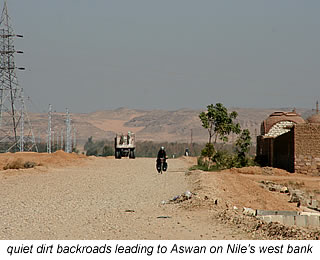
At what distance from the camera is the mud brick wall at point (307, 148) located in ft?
99.4

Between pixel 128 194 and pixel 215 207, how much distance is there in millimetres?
4842

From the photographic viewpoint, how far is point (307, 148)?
30547 millimetres

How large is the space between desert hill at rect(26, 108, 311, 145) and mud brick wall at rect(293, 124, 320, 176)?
360 ft

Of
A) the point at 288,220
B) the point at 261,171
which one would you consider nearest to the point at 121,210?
the point at 288,220

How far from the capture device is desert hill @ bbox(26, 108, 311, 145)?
15012cm

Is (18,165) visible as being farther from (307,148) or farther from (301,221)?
(301,221)

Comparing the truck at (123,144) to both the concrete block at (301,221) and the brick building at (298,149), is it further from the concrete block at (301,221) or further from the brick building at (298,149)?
the concrete block at (301,221)

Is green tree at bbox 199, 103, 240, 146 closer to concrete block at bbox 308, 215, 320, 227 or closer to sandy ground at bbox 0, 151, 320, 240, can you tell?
sandy ground at bbox 0, 151, 320, 240

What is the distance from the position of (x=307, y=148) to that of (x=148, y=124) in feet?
466

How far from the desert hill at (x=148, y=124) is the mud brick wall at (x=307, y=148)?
10976 cm

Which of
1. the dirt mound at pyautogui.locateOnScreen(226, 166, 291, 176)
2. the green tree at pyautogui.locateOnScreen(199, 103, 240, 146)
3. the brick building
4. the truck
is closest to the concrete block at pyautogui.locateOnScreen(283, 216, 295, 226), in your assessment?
the brick building

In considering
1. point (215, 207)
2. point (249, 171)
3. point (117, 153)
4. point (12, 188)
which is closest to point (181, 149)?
point (117, 153)

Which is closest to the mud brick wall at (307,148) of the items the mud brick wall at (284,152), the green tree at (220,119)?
the mud brick wall at (284,152)
